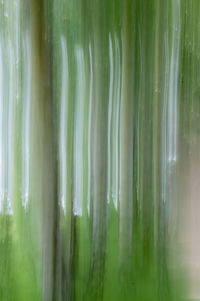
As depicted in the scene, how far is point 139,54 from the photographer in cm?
58

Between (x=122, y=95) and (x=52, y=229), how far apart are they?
0.25m

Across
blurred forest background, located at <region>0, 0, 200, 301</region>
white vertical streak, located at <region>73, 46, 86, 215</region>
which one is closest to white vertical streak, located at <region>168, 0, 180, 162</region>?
blurred forest background, located at <region>0, 0, 200, 301</region>

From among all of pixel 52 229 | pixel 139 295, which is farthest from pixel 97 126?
pixel 139 295

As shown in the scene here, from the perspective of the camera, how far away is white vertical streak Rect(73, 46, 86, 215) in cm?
58

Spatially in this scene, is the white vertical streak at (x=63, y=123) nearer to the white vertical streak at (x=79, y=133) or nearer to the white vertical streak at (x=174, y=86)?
the white vertical streak at (x=79, y=133)

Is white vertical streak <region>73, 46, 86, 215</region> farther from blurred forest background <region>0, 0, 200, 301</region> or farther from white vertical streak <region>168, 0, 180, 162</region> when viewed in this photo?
white vertical streak <region>168, 0, 180, 162</region>

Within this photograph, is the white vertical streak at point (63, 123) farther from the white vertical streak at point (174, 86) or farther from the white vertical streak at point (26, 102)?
the white vertical streak at point (174, 86)

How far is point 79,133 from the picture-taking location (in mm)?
579

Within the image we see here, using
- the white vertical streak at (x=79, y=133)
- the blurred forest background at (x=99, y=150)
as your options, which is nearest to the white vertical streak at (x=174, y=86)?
the blurred forest background at (x=99, y=150)

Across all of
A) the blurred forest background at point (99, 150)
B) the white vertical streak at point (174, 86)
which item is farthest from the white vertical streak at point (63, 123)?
the white vertical streak at point (174, 86)

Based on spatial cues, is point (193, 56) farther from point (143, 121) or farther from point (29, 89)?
point (29, 89)

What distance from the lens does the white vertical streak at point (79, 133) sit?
0.58 m

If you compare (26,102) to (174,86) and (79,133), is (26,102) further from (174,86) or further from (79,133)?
(174,86)

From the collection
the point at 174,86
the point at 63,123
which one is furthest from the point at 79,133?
the point at 174,86
